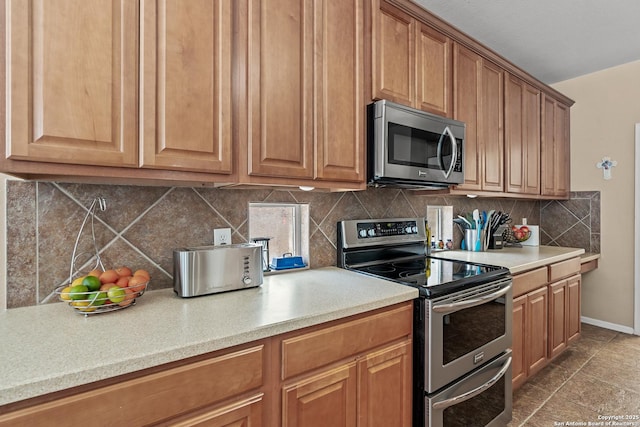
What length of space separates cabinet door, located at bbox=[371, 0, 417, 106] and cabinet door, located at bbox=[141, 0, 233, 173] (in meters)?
0.80

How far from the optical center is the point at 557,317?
254cm

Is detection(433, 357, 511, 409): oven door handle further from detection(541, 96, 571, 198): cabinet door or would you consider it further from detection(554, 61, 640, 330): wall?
detection(554, 61, 640, 330): wall

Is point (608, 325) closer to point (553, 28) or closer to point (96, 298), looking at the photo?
point (553, 28)

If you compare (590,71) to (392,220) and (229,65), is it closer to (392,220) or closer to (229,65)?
(392,220)

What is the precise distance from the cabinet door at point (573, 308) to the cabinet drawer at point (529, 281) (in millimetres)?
586

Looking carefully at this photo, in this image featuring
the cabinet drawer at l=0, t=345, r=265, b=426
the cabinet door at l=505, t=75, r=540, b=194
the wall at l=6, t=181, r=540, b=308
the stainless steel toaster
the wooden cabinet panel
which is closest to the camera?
the cabinet drawer at l=0, t=345, r=265, b=426

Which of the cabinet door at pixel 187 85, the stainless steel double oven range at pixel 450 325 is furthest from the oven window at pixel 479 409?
the cabinet door at pixel 187 85

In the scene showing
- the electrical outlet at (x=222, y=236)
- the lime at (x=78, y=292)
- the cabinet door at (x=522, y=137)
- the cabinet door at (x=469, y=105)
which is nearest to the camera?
the lime at (x=78, y=292)

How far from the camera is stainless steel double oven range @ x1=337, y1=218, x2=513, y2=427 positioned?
4.72 feet

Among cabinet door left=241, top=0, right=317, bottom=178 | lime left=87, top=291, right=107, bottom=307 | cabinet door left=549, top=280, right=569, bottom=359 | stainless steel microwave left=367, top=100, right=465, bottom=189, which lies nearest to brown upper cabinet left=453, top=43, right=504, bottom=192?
stainless steel microwave left=367, top=100, right=465, bottom=189

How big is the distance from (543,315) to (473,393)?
3.83 feet

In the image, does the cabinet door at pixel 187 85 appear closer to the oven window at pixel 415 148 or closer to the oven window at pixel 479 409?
the oven window at pixel 415 148

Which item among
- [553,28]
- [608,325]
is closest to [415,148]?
[553,28]

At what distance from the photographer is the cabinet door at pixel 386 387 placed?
1277mm
